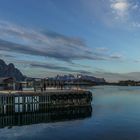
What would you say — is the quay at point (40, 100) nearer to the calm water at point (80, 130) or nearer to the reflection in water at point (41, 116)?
the reflection in water at point (41, 116)

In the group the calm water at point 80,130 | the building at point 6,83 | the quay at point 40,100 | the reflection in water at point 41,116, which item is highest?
the building at point 6,83

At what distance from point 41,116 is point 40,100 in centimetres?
1292

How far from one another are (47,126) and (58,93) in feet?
91.8

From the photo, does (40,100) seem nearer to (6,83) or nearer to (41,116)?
(41,116)

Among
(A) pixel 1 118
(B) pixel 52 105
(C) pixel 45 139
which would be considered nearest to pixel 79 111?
(B) pixel 52 105

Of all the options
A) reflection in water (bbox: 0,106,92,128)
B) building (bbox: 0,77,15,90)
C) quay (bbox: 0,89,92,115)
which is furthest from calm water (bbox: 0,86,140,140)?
building (bbox: 0,77,15,90)

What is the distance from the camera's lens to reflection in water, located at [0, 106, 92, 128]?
58.1 metres

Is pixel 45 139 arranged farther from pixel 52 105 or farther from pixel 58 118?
pixel 52 105

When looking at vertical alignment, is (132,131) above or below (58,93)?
below

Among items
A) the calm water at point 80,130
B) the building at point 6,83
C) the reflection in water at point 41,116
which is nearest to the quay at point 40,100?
the reflection in water at point 41,116

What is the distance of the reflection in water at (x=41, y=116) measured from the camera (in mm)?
58138

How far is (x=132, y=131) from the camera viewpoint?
4912 centimetres

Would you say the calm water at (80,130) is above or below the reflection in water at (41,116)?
below

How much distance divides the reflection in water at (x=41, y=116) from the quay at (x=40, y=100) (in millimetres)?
2534
